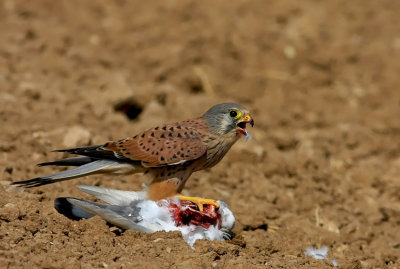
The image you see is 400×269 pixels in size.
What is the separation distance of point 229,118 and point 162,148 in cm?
62

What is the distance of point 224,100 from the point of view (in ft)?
26.2

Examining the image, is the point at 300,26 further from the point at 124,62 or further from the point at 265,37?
the point at 124,62

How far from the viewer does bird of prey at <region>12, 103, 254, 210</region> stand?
191 inches

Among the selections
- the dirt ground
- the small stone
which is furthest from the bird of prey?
the small stone

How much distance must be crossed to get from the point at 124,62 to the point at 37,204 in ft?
12.6

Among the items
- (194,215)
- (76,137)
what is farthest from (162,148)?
(76,137)

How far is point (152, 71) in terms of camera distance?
8195mm

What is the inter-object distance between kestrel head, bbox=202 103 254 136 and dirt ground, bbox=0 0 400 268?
0.73m

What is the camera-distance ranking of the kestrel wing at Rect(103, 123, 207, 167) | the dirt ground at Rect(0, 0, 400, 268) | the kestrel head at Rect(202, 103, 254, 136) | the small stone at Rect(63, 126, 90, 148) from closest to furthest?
the dirt ground at Rect(0, 0, 400, 268)
the kestrel wing at Rect(103, 123, 207, 167)
the kestrel head at Rect(202, 103, 254, 136)
the small stone at Rect(63, 126, 90, 148)

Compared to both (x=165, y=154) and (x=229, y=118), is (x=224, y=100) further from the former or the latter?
(x=165, y=154)

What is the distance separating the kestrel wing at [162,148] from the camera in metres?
4.88

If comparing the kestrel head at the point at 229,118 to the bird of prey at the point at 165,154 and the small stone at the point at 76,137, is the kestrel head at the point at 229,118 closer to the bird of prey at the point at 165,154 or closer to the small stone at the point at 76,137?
the bird of prey at the point at 165,154

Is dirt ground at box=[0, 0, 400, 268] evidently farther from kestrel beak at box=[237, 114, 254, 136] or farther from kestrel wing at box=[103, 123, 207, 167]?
kestrel beak at box=[237, 114, 254, 136]

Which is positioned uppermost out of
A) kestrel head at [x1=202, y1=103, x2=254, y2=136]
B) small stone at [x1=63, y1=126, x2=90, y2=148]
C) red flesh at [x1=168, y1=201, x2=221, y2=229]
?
kestrel head at [x1=202, y1=103, x2=254, y2=136]
